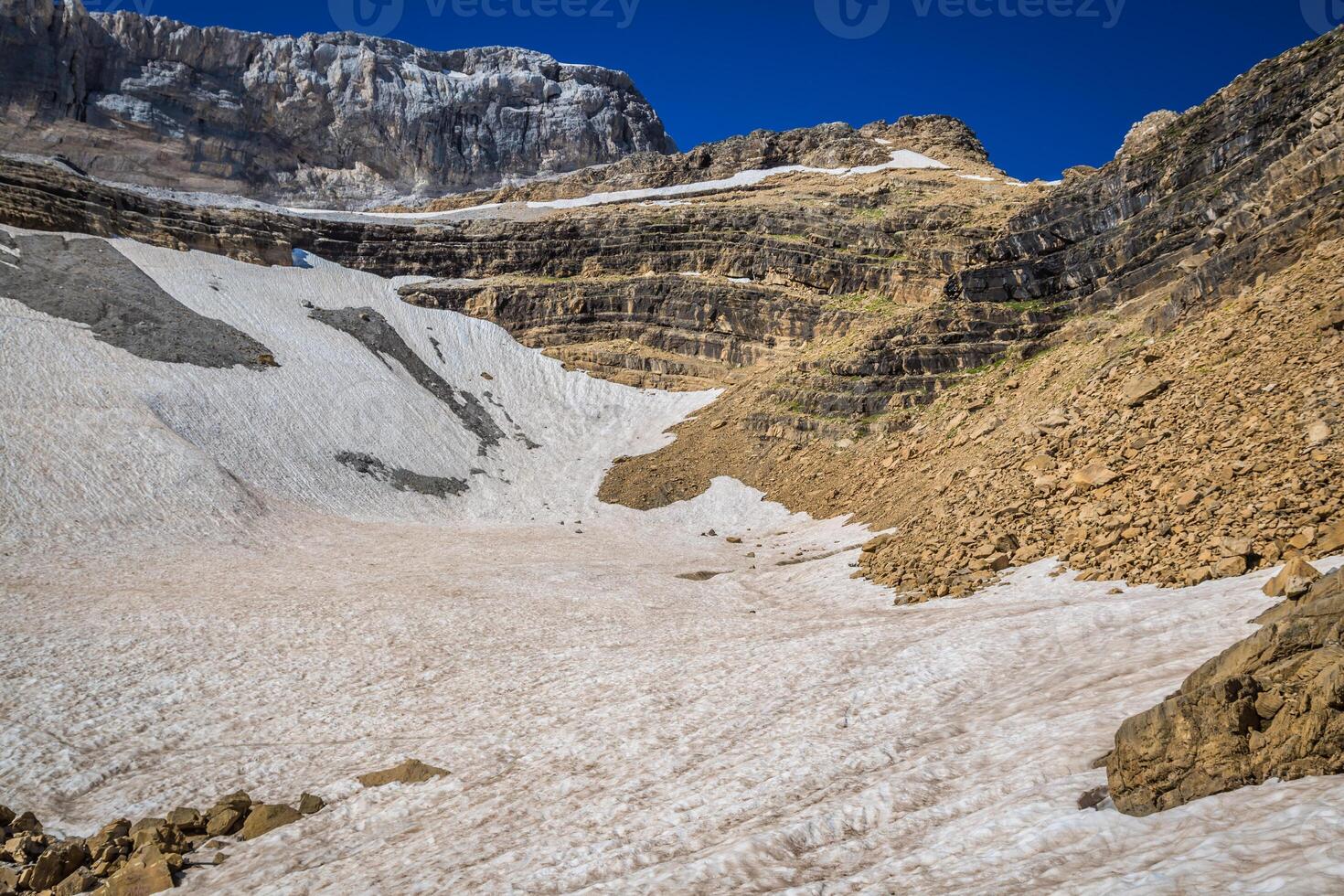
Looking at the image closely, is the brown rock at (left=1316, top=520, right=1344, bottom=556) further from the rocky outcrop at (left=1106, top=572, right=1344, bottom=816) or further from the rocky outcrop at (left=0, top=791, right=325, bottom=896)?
the rocky outcrop at (left=0, top=791, right=325, bottom=896)

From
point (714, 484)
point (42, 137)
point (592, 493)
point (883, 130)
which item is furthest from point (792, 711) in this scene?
point (42, 137)

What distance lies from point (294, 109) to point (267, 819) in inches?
5742

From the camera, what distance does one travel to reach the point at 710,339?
59594mm

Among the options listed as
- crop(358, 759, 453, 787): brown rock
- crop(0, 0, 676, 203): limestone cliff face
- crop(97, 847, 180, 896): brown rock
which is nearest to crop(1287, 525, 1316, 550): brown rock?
crop(358, 759, 453, 787): brown rock

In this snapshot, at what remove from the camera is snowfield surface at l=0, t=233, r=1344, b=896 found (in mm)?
7691

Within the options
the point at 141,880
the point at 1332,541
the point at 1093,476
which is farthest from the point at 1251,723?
the point at 1093,476

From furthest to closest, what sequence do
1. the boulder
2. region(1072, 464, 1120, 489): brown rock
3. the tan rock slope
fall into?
region(1072, 464, 1120, 489): brown rock < the tan rock slope < the boulder

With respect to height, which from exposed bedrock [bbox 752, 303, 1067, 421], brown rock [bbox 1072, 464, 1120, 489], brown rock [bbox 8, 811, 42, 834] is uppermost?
exposed bedrock [bbox 752, 303, 1067, 421]

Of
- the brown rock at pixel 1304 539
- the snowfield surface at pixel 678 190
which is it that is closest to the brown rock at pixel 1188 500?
the brown rock at pixel 1304 539

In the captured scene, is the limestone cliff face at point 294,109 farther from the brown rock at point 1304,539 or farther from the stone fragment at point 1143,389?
the brown rock at point 1304,539

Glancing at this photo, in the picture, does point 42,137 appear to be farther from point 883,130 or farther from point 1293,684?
point 1293,684

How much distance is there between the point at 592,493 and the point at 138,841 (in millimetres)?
36495

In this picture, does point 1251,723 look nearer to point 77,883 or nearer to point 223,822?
point 223,822

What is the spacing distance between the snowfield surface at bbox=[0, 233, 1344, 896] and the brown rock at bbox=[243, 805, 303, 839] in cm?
30
